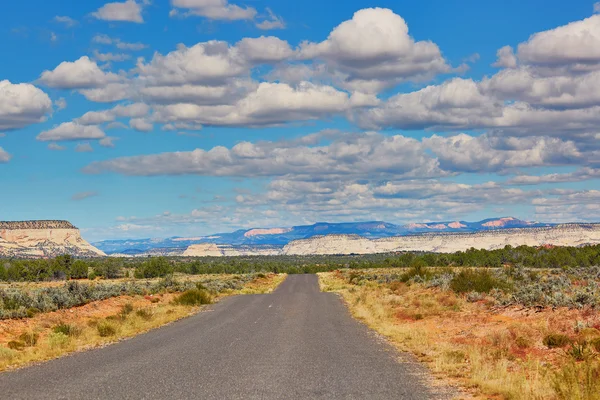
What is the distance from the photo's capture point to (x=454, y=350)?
54.7 ft

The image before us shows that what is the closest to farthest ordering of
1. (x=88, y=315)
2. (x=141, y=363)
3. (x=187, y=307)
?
(x=141, y=363), (x=88, y=315), (x=187, y=307)

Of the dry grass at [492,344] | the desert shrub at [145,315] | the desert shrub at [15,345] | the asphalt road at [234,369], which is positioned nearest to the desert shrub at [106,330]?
the asphalt road at [234,369]

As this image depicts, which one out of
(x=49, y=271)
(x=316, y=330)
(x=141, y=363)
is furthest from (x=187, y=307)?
(x=49, y=271)

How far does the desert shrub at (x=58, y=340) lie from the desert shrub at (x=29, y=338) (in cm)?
77

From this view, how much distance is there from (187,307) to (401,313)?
14.1m

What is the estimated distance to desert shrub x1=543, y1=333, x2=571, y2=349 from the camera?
1641cm

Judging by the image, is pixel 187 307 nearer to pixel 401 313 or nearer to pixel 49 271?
pixel 401 313

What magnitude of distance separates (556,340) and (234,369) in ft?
28.5

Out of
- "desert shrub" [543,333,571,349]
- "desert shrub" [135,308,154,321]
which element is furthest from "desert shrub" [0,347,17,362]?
"desert shrub" [543,333,571,349]

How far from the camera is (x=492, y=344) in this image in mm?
17578

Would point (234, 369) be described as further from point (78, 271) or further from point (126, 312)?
point (78, 271)

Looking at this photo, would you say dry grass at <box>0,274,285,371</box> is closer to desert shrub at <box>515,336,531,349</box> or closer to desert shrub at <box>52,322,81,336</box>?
desert shrub at <box>52,322,81,336</box>

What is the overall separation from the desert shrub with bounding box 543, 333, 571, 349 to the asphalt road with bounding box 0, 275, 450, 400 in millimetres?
3929

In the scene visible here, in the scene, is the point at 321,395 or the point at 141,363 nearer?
the point at 321,395
